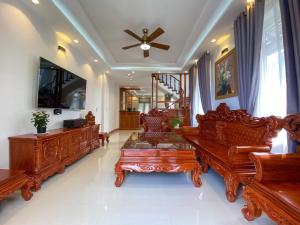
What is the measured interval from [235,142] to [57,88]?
11.6 feet

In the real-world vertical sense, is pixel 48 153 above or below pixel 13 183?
above

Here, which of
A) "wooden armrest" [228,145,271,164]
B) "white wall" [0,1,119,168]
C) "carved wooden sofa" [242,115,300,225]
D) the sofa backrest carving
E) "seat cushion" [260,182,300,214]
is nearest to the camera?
"seat cushion" [260,182,300,214]

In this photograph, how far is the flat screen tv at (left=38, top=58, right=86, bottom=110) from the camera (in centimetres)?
334

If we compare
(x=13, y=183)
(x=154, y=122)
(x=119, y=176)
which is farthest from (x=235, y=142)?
(x=13, y=183)

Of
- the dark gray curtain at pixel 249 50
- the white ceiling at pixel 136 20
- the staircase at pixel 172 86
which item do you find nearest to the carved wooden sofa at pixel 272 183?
the dark gray curtain at pixel 249 50

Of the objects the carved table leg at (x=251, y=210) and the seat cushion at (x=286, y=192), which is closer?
the seat cushion at (x=286, y=192)

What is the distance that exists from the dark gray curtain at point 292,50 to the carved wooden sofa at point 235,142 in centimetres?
27

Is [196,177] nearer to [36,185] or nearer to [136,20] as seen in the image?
[36,185]

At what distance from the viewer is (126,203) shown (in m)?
2.23

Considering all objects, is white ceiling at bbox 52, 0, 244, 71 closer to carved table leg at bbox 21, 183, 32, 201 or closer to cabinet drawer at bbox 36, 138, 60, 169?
cabinet drawer at bbox 36, 138, 60, 169

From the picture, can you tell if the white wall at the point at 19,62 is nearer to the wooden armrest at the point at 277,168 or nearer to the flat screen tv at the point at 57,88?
the flat screen tv at the point at 57,88

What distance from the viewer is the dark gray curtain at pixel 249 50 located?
275cm

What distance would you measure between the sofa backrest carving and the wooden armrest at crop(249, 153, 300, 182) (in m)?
0.60

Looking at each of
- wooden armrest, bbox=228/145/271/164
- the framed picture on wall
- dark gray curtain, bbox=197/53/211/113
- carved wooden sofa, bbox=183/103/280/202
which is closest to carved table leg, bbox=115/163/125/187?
carved wooden sofa, bbox=183/103/280/202
